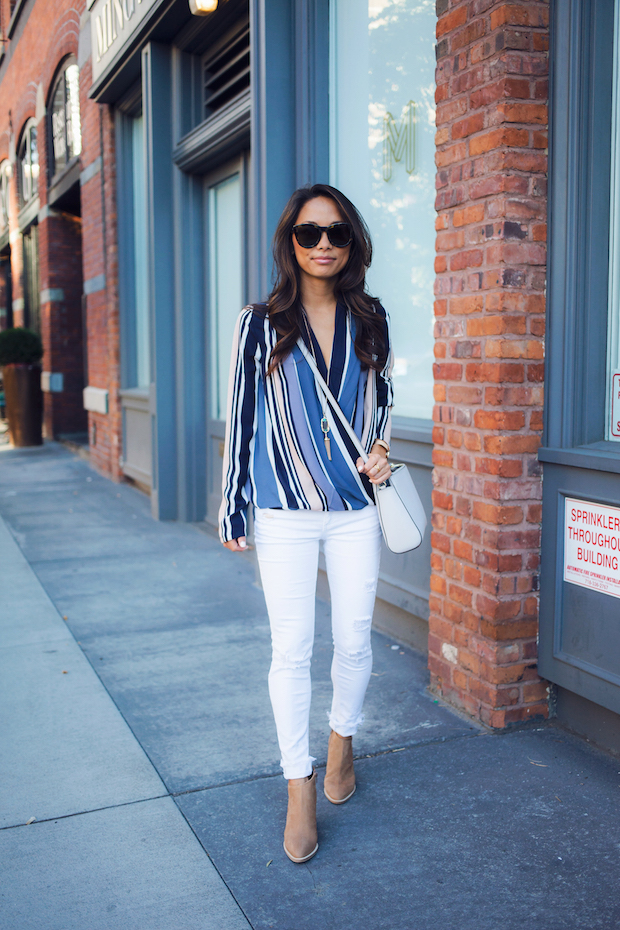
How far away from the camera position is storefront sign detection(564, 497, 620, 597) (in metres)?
3.08

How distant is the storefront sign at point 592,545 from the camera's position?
121 inches

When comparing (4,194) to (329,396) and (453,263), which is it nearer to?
(453,263)

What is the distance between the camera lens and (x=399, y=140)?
15.0 ft

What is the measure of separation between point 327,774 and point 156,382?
5.48 metres

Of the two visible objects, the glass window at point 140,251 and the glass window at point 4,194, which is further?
the glass window at point 4,194

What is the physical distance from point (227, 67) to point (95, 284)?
4.35 metres

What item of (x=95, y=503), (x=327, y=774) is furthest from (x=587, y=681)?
(x=95, y=503)

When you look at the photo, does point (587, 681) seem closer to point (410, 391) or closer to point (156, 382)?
point (410, 391)

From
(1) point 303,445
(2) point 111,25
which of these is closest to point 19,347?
(2) point 111,25

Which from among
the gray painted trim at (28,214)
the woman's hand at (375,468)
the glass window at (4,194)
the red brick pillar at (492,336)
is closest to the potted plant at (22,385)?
the gray painted trim at (28,214)

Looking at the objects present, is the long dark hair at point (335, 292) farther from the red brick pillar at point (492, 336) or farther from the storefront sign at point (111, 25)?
the storefront sign at point (111, 25)

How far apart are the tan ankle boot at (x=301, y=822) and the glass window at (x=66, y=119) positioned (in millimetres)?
10215

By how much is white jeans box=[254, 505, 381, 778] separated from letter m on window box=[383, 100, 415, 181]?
2528mm

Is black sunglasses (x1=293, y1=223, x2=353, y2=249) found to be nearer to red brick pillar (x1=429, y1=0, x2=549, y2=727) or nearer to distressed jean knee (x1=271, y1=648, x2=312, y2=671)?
red brick pillar (x1=429, y1=0, x2=549, y2=727)
